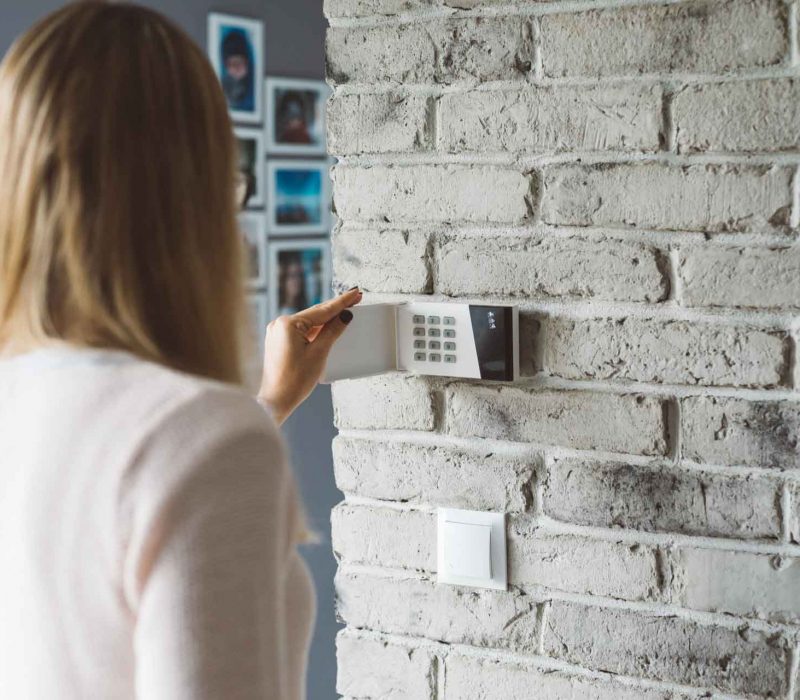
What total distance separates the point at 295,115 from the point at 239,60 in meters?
0.28

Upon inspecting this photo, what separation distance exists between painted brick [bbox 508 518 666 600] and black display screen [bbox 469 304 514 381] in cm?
20

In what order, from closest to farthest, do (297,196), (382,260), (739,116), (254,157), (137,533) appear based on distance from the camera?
(137,533), (739,116), (382,260), (254,157), (297,196)

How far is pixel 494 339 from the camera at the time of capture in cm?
128

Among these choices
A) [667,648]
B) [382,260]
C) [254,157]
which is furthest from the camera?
[254,157]

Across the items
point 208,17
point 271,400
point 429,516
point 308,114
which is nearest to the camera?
point 271,400

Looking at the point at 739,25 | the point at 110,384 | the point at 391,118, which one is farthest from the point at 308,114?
→ the point at 110,384

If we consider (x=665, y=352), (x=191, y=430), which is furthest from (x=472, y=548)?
(x=191, y=430)

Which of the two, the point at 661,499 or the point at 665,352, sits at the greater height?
the point at 665,352

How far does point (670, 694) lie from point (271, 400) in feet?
1.90

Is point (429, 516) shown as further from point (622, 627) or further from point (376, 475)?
point (622, 627)

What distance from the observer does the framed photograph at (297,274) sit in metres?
3.49

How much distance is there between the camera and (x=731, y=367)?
119 centimetres

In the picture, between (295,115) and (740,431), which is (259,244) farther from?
(740,431)

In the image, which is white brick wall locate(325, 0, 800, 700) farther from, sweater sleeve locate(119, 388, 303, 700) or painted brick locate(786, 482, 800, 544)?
sweater sleeve locate(119, 388, 303, 700)
